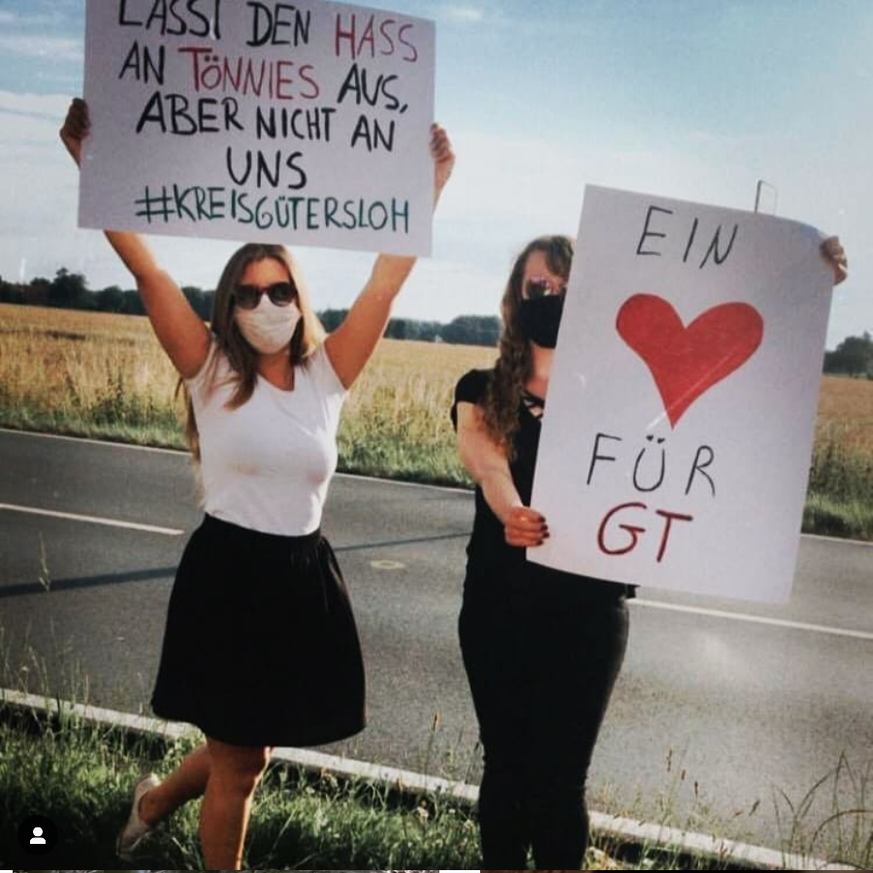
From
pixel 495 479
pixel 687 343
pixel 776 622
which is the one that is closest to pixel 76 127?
pixel 495 479

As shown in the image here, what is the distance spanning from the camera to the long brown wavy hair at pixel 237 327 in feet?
9.64

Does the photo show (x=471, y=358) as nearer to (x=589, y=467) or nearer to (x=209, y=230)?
(x=589, y=467)

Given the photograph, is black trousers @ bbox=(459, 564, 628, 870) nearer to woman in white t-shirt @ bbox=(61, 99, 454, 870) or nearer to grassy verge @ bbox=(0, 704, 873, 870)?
grassy verge @ bbox=(0, 704, 873, 870)

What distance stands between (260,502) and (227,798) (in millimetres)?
697

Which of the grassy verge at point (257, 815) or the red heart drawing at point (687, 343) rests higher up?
the red heart drawing at point (687, 343)

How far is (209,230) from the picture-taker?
9.61 ft

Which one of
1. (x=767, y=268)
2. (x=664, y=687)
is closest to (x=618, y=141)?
(x=767, y=268)

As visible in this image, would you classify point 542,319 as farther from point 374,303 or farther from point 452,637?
point 452,637

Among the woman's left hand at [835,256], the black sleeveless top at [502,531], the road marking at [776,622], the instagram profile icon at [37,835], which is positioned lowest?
the instagram profile icon at [37,835]

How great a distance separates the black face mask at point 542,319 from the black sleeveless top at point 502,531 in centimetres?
12

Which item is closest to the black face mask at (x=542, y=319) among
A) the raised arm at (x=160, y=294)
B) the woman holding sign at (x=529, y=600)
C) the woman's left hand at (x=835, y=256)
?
the woman holding sign at (x=529, y=600)

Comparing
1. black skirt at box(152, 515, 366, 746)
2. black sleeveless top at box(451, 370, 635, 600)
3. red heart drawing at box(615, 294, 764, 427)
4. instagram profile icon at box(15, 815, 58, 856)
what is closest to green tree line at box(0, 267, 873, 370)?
black sleeveless top at box(451, 370, 635, 600)

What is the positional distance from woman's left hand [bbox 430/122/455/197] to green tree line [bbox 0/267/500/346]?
0.93ft

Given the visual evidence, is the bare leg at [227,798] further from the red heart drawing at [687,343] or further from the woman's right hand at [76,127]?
the woman's right hand at [76,127]
